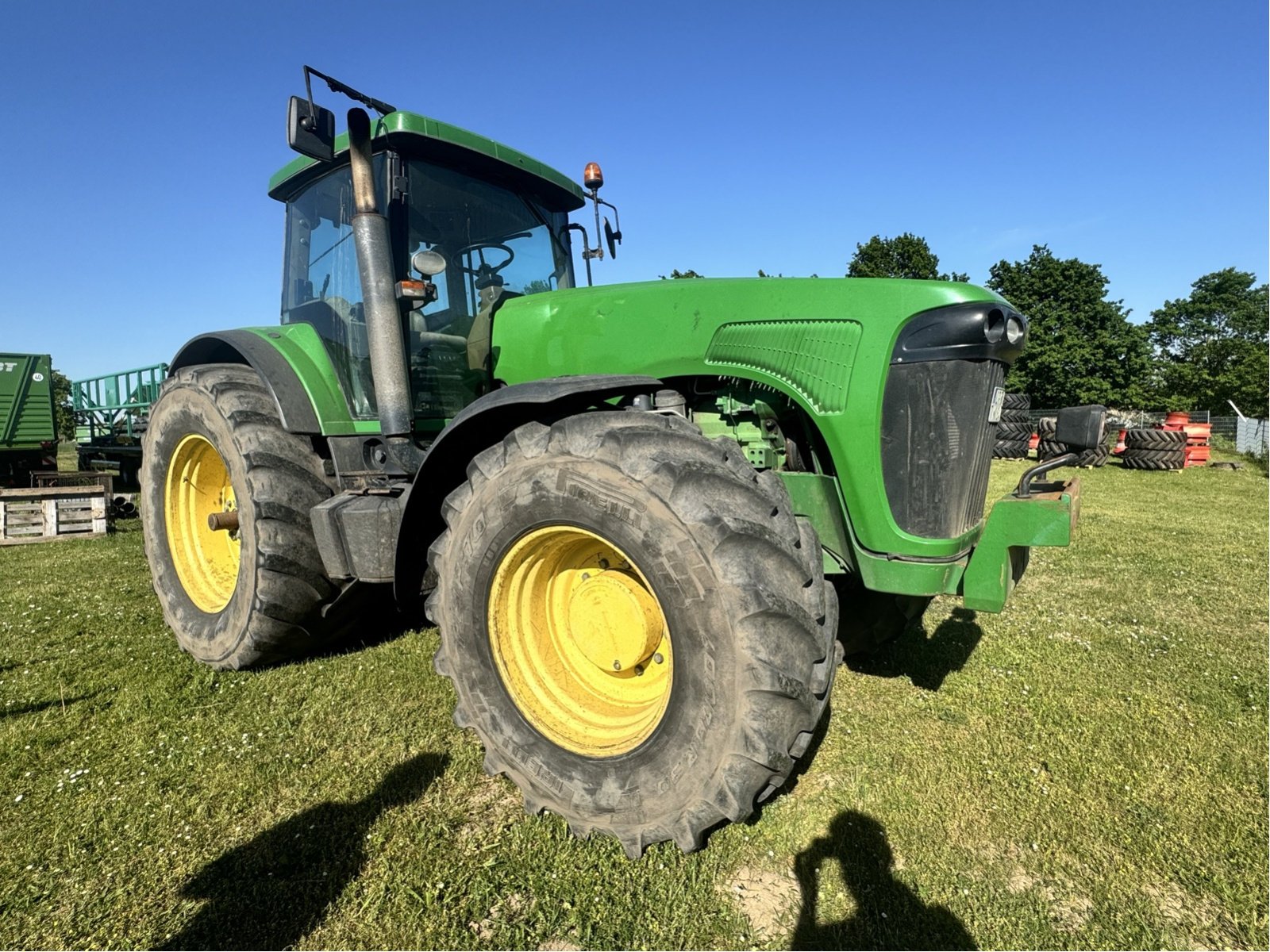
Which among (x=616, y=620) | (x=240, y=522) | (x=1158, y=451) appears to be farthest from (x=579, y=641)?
(x=1158, y=451)

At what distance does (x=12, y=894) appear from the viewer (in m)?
1.99

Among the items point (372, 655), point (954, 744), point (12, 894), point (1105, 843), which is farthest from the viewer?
point (372, 655)

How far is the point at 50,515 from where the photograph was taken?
7348 mm

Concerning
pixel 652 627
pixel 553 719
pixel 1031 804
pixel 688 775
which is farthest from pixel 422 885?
pixel 1031 804

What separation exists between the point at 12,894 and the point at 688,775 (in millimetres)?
1970

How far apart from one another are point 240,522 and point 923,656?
3.55 m

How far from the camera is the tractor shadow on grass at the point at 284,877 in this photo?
1.86 m

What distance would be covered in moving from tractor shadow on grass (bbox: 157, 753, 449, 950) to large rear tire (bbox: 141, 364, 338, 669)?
1206mm

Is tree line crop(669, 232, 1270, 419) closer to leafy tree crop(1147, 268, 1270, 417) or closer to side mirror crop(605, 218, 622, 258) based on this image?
leafy tree crop(1147, 268, 1270, 417)

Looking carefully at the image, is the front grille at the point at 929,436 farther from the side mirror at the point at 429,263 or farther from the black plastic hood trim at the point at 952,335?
the side mirror at the point at 429,263

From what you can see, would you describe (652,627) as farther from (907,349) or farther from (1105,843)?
(1105,843)

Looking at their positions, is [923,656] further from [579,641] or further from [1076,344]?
[1076,344]

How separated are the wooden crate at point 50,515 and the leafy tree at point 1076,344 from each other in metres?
38.3

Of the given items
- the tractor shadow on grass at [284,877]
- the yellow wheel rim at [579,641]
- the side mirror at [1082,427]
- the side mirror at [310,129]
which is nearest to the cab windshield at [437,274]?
the side mirror at [310,129]
